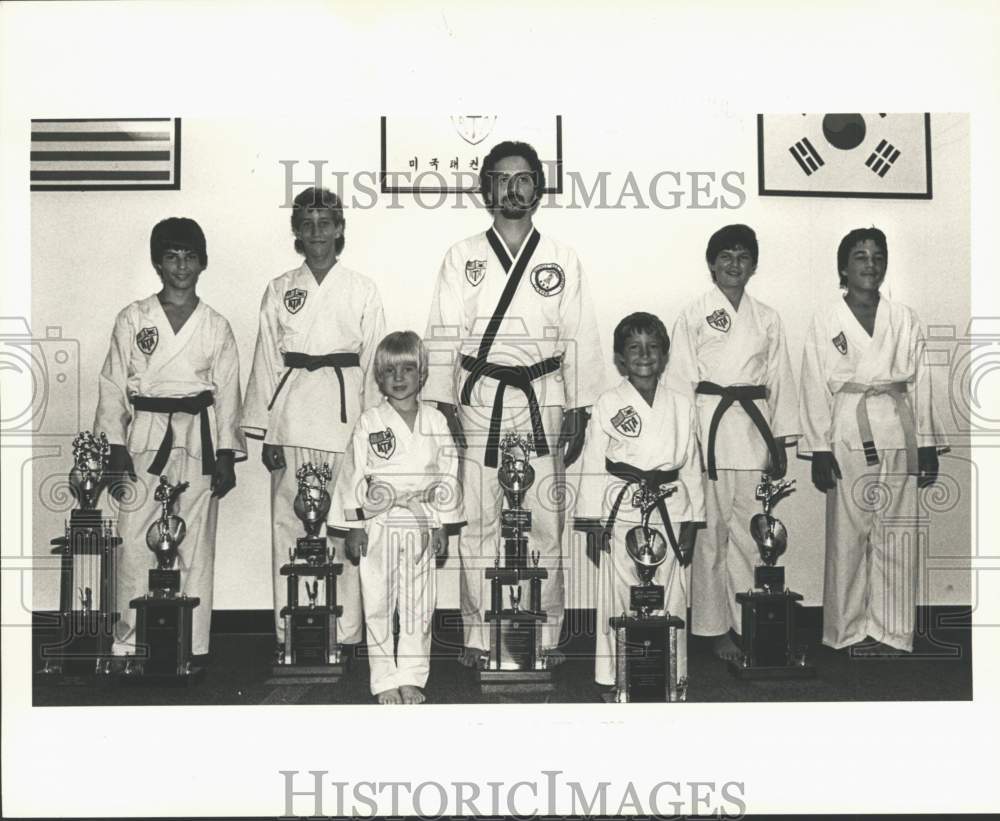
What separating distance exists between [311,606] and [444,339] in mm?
1011

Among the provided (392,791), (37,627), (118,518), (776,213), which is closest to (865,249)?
(776,213)

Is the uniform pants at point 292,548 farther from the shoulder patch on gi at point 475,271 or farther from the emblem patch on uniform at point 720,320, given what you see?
the emblem patch on uniform at point 720,320

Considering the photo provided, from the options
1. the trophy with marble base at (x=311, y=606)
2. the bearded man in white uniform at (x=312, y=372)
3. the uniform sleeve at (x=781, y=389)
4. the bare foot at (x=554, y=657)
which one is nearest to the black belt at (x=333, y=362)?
the bearded man in white uniform at (x=312, y=372)

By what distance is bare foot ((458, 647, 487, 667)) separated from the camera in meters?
4.01

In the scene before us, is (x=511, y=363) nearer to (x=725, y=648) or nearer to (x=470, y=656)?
(x=470, y=656)

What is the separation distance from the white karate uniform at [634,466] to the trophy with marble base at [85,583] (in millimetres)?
1631

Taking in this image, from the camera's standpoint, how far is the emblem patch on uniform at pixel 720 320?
4.11m

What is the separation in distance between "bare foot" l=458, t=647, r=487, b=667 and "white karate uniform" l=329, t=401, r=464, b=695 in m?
0.15

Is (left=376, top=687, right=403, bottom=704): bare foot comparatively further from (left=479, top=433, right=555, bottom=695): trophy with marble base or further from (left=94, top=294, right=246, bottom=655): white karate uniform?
(left=94, top=294, right=246, bottom=655): white karate uniform

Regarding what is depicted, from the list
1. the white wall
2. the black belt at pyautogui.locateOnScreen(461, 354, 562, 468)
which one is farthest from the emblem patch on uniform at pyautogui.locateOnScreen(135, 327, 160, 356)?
the black belt at pyautogui.locateOnScreen(461, 354, 562, 468)

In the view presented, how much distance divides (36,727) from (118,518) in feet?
2.38

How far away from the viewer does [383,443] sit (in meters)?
3.93

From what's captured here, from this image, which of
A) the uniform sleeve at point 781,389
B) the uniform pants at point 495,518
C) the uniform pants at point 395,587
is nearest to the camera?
the uniform pants at point 395,587

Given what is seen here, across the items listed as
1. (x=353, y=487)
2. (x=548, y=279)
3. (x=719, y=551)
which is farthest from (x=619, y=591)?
(x=548, y=279)
